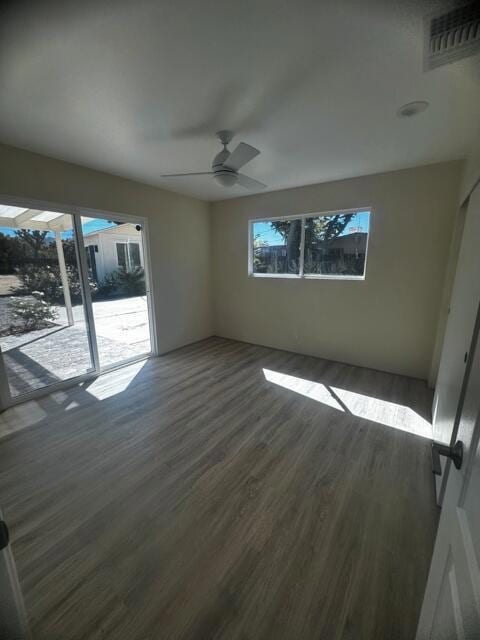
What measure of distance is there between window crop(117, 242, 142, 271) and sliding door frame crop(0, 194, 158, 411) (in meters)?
0.10

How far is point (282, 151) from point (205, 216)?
2.40m

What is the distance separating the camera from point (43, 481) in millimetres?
1794

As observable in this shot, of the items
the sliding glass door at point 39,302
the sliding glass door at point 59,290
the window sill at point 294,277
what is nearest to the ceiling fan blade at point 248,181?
the window sill at point 294,277

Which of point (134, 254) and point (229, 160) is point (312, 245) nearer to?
point (229, 160)

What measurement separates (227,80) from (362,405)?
9.84 feet

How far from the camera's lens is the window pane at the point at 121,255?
3.55m

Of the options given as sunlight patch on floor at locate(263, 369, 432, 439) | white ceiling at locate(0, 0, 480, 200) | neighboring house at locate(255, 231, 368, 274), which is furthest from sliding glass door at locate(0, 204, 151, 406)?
sunlight patch on floor at locate(263, 369, 432, 439)

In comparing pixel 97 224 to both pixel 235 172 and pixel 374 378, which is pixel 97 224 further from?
pixel 374 378

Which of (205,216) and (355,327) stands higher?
(205,216)

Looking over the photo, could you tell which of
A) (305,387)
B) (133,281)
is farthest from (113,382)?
(305,387)

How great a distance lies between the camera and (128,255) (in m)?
3.68

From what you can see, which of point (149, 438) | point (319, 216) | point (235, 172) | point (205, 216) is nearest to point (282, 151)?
point (235, 172)

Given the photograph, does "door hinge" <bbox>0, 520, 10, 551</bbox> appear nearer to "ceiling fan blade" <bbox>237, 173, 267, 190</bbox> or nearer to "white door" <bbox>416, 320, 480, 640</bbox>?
"white door" <bbox>416, 320, 480, 640</bbox>

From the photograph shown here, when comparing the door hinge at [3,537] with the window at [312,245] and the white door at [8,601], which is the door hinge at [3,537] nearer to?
the white door at [8,601]
